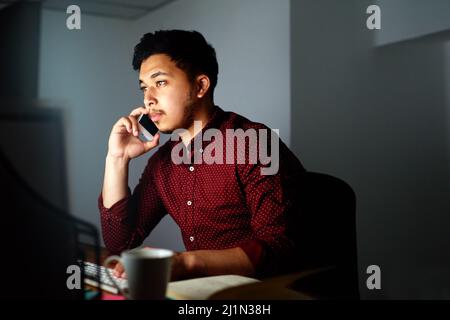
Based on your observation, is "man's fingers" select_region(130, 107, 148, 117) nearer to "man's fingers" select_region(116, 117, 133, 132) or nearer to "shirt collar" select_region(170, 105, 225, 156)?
"man's fingers" select_region(116, 117, 133, 132)

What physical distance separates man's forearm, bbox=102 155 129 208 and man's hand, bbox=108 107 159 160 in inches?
0.9

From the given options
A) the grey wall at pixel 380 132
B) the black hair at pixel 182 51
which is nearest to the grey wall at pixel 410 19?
the grey wall at pixel 380 132

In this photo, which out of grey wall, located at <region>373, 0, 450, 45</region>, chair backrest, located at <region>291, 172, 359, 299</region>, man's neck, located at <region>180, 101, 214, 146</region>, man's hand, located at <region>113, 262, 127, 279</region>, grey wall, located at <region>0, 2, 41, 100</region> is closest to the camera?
grey wall, located at <region>0, 2, 41, 100</region>

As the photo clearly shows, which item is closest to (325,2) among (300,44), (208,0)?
(300,44)

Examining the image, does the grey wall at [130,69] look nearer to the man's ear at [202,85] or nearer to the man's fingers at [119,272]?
the man's ear at [202,85]

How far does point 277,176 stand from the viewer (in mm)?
1126

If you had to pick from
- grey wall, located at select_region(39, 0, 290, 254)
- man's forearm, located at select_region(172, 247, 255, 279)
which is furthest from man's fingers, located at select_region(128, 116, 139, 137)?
grey wall, located at select_region(39, 0, 290, 254)

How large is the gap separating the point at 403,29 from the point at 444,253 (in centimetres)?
87

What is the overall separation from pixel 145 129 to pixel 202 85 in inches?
9.4

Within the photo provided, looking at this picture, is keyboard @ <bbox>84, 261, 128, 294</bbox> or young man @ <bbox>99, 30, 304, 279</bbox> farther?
young man @ <bbox>99, 30, 304, 279</bbox>

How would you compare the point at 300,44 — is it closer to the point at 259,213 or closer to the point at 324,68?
the point at 324,68

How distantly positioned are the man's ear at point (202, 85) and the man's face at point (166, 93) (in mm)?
25

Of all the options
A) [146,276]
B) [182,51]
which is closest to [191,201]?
[182,51]

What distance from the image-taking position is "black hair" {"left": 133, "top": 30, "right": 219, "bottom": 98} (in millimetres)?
1298
